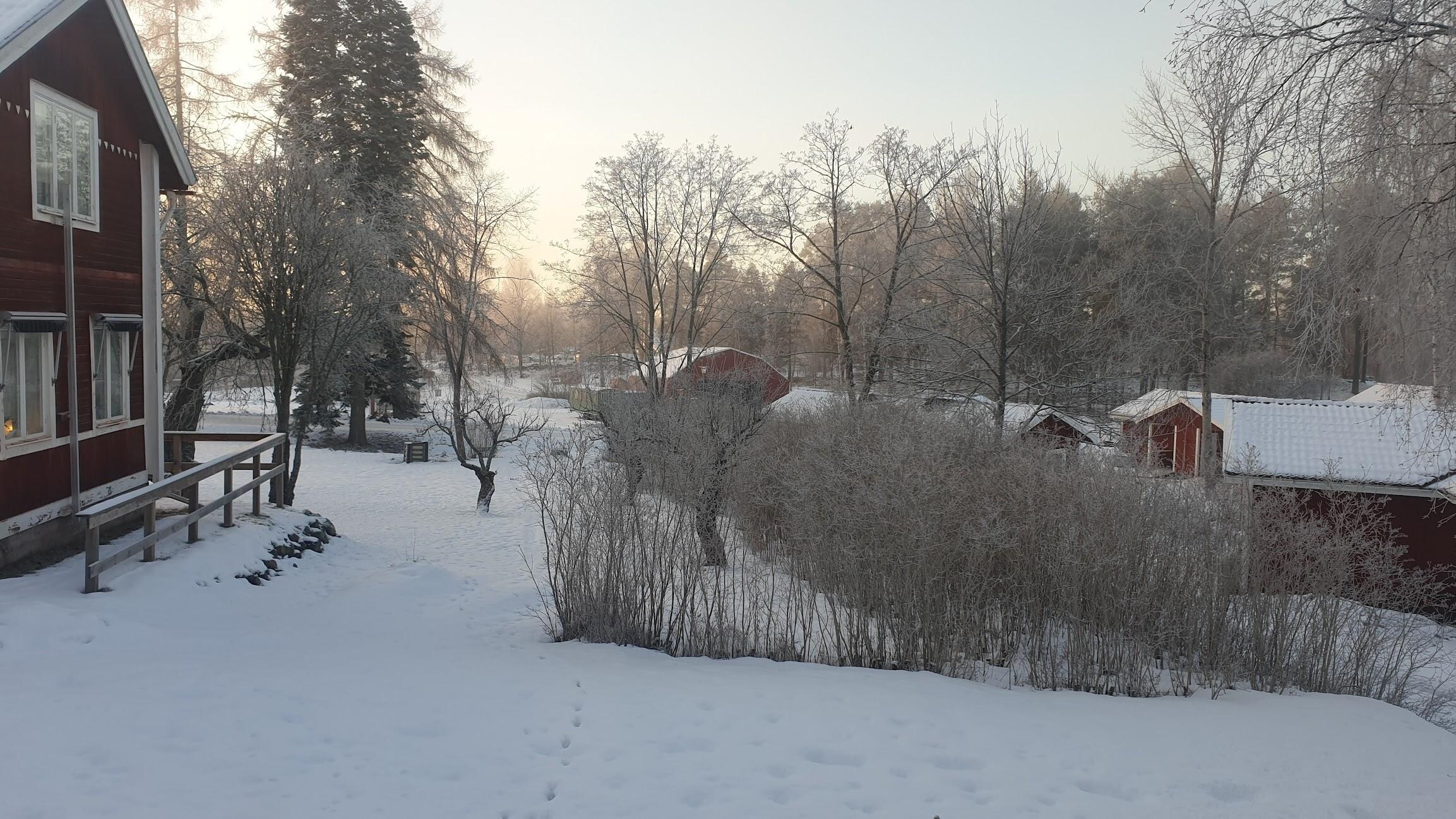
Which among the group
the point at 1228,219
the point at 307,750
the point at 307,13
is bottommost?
the point at 307,750

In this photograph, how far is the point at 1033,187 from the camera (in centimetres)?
2158

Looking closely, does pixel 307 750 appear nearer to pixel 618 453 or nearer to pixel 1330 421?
pixel 618 453

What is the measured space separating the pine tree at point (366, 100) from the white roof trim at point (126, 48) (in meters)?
13.3

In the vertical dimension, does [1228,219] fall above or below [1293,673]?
above

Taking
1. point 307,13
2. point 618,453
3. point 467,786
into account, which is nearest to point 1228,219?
point 618,453

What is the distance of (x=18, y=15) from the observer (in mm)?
8336

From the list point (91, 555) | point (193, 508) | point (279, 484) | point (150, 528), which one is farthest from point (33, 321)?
point (279, 484)

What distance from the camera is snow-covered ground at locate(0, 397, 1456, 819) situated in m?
5.12

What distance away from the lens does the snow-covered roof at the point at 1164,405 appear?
26.2 m

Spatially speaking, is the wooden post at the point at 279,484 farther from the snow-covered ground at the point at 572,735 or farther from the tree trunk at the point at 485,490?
the tree trunk at the point at 485,490

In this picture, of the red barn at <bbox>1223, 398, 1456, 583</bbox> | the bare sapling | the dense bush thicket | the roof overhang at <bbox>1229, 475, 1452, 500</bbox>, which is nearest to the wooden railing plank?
the dense bush thicket

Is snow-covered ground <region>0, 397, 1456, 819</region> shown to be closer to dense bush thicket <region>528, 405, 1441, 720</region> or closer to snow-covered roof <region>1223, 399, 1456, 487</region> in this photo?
dense bush thicket <region>528, 405, 1441, 720</region>

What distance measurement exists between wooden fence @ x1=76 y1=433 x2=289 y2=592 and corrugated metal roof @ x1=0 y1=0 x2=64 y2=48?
173 inches

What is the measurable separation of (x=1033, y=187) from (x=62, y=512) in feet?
67.1
